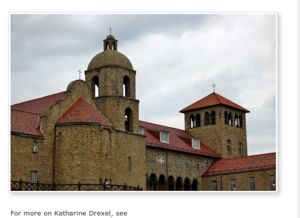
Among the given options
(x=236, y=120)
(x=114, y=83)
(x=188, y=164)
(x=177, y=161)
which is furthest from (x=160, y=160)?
(x=236, y=120)

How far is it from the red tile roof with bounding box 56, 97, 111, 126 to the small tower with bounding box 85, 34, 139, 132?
1570 millimetres

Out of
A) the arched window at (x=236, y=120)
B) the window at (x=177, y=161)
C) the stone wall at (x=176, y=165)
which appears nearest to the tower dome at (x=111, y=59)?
the stone wall at (x=176, y=165)

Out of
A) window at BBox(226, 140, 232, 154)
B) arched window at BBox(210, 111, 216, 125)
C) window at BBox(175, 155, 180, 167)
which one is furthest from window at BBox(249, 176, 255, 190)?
arched window at BBox(210, 111, 216, 125)

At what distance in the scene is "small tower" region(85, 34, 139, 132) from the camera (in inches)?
1248

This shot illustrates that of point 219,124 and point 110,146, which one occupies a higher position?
point 219,124

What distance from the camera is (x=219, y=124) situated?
143 ft

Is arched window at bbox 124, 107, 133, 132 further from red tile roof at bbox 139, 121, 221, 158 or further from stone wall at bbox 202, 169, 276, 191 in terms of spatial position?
stone wall at bbox 202, 169, 276, 191

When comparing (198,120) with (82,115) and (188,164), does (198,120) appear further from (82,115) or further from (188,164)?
(82,115)

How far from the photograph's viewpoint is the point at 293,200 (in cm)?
1912

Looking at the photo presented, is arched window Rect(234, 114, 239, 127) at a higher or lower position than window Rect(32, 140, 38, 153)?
higher

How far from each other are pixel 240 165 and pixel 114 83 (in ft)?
35.1

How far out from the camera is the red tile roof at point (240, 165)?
36.4m
